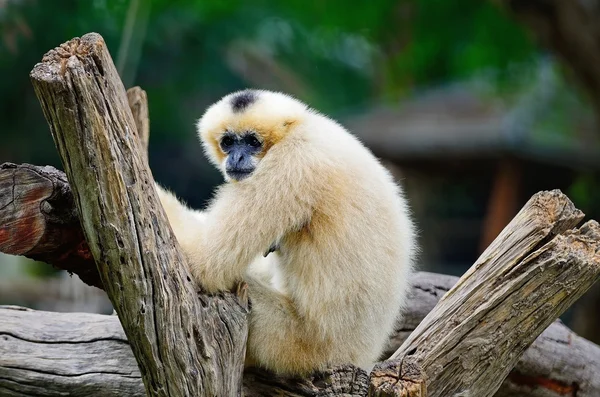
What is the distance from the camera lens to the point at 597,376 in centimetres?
512

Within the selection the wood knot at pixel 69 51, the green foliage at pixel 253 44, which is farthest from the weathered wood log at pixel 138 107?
the green foliage at pixel 253 44

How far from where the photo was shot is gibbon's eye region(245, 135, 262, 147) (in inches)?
167

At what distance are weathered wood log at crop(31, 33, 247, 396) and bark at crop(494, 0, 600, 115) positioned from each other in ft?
21.0

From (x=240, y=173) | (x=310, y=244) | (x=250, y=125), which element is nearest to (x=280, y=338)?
(x=310, y=244)

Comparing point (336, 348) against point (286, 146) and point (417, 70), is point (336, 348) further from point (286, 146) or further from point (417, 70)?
point (417, 70)

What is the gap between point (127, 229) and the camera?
2.92 meters

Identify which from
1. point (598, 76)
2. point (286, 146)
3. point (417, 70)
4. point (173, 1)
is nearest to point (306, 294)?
point (286, 146)

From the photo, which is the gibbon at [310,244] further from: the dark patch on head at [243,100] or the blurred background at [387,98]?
the blurred background at [387,98]

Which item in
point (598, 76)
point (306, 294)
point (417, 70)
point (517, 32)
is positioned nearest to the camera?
point (306, 294)

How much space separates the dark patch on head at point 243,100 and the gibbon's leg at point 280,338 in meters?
1.10

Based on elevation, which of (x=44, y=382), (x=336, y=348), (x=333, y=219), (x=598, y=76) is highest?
(x=598, y=76)

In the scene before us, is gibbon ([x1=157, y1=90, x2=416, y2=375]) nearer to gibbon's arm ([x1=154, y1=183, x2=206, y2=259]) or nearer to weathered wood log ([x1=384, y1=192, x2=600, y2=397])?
gibbon's arm ([x1=154, y1=183, x2=206, y2=259])

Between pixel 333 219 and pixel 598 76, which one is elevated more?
pixel 598 76

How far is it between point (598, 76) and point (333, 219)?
588 cm
